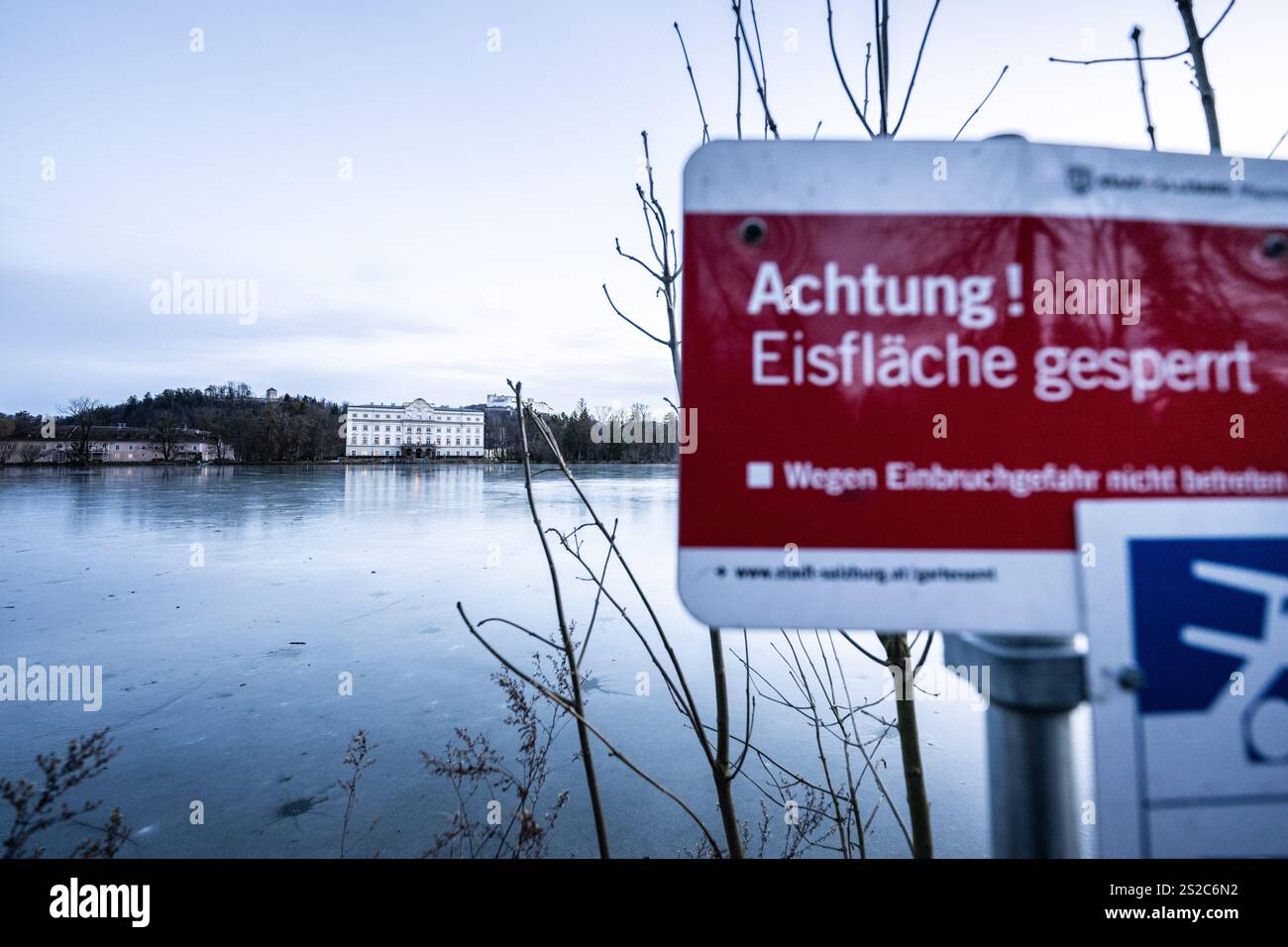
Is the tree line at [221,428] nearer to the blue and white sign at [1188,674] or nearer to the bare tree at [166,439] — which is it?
the bare tree at [166,439]

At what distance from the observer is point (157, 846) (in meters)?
3.39

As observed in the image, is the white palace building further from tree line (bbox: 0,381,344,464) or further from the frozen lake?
the frozen lake

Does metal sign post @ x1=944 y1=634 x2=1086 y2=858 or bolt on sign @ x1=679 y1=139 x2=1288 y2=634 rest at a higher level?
bolt on sign @ x1=679 y1=139 x2=1288 y2=634

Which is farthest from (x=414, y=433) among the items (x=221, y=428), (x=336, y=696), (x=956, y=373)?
(x=956, y=373)

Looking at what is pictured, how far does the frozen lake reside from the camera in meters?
3.79

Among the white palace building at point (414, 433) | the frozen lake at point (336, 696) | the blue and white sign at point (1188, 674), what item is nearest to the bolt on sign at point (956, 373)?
the blue and white sign at point (1188, 674)

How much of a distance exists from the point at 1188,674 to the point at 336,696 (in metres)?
6.23

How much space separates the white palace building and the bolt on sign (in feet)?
255

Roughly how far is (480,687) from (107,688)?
3611 millimetres

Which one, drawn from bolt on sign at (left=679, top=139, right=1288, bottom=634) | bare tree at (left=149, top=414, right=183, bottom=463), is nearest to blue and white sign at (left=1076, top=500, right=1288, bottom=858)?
bolt on sign at (left=679, top=139, right=1288, bottom=634)

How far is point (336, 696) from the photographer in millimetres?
5418
